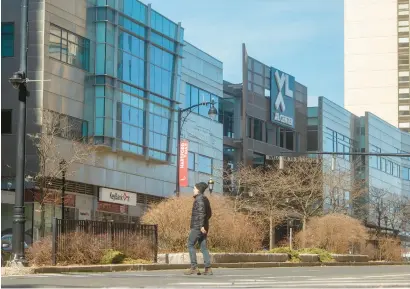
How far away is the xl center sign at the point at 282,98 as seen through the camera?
256 ft

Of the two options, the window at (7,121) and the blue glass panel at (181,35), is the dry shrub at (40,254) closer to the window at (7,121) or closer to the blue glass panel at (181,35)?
the window at (7,121)

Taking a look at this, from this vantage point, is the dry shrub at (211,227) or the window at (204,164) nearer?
the dry shrub at (211,227)

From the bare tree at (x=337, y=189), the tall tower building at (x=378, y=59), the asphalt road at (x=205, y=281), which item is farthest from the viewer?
the tall tower building at (x=378, y=59)

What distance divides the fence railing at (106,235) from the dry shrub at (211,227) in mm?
3292

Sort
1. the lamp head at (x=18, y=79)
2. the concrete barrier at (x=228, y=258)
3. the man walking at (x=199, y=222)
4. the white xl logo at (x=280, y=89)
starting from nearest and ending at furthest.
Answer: the man walking at (x=199, y=222) → the lamp head at (x=18, y=79) → the concrete barrier at (x=228, y=258) → the white xl logo at (x=280, y=89)

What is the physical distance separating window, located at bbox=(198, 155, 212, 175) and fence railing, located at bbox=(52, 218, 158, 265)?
4259 cm

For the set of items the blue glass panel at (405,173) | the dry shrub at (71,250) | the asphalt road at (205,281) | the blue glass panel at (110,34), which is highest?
the blue glass panel at (110,34)

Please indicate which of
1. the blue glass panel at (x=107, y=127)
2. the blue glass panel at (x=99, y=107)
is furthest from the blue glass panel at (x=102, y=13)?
the blue glass panel at (x=107, y=127)

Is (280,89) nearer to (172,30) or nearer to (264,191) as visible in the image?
(264,191)

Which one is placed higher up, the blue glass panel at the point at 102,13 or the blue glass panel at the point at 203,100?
the blue glass panel at the point at 102,13

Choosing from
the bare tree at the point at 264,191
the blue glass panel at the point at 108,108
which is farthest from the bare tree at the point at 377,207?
the blue glass panel at the point at 108,108

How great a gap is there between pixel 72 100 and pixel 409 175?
7097 centimetres

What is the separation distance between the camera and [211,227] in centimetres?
2873

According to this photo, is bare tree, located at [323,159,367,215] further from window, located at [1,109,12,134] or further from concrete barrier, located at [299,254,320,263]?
concrete barrier, located at [299,254,320,263]
